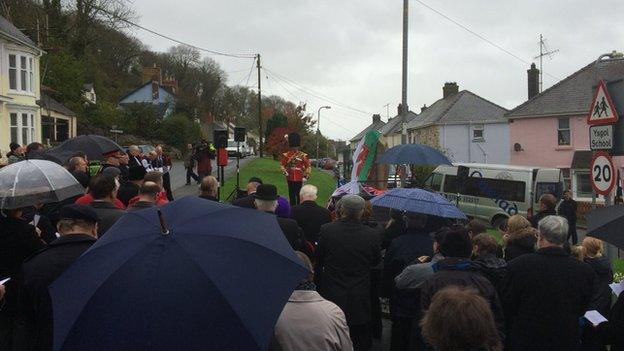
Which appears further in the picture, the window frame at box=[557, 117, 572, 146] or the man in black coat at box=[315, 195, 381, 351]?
the window frame at box=[557, 117, 572, 146]

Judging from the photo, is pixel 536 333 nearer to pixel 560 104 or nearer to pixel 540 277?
pixel 540 277

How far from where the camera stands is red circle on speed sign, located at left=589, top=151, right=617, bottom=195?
6914mm

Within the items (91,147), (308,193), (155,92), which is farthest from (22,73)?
(155,92)

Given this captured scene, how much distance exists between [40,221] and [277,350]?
12.4ft

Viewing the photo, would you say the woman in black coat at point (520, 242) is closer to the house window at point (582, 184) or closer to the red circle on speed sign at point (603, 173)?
the red circle on speed sign at point (603, 173)

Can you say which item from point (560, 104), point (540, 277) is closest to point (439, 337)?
point (540, 277)

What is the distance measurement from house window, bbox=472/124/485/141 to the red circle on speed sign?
3943cm

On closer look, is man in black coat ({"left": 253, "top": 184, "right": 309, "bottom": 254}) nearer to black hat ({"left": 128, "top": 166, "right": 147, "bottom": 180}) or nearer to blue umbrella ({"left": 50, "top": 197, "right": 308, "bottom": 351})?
blue umbrella ({"left": 50, "top": 197, "right": 308, "bottom": 351})

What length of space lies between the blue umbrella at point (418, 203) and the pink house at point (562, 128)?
2868 centimetres

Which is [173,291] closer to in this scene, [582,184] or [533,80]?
[582,184]

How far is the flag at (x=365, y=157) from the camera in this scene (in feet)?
50.3

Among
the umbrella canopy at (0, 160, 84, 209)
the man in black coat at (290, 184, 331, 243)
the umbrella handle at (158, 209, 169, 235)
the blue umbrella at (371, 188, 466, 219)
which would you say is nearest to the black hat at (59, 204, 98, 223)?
the umbrella canopy at (0, 160, 84, 209)

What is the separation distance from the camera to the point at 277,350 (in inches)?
135

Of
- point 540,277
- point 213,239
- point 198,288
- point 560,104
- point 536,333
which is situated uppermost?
point 560,104
